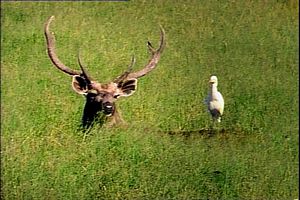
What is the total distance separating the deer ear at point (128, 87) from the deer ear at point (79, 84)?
26cm

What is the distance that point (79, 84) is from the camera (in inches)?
238

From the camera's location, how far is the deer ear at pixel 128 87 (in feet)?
20.1

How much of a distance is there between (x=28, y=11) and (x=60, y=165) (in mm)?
3857

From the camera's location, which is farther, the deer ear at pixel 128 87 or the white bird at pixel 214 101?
the white bird at pixel 214 101

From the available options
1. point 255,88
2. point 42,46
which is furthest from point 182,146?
point 42,46

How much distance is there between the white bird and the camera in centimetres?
625

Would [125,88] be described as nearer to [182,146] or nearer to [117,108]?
[117,108]

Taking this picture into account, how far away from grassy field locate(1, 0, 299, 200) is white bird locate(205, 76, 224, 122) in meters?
0.06

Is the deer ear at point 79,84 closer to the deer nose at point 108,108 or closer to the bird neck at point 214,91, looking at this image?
the deer nose at point 108,108

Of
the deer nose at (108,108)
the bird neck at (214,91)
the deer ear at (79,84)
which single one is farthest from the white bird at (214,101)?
the deer ear at (79,84)

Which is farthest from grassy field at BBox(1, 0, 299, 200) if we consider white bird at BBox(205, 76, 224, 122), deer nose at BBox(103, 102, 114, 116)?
deer nose at BBox(103, 102, 114, 116)

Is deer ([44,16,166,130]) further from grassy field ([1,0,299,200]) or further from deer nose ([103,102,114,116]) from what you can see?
grassy field ([1,0,299,200])

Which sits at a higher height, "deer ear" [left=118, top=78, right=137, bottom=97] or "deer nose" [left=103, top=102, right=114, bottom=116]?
"deer ear" [left=118, top=78, right=137, bottom=97]

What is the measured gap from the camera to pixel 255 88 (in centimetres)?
688
